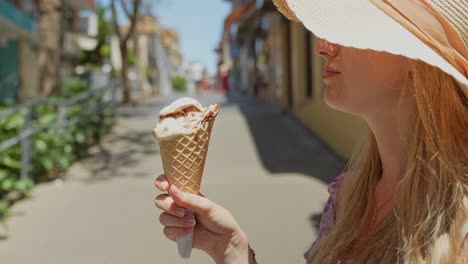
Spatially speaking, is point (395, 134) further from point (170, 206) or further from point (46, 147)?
point (46, 147)

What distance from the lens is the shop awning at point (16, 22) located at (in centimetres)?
1714

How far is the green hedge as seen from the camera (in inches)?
259

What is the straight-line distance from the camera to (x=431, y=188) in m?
1.30

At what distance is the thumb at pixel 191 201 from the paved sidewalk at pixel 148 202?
293 cm

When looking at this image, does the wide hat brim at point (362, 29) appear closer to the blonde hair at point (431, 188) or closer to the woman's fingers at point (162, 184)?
the blonde hair at point (431, 188)

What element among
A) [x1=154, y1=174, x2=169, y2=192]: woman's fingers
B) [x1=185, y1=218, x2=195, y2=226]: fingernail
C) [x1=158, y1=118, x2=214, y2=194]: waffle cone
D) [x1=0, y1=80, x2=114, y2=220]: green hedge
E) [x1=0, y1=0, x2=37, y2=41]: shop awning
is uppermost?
[x1=0, y1=0, x2=37, y2=41]: shop awning

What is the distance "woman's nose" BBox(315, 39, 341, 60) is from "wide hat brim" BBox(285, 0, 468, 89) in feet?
0.54

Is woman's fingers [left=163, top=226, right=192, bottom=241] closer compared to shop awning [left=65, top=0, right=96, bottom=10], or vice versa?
woman's fingers [left=163, top=226, right=192, bottom=241]

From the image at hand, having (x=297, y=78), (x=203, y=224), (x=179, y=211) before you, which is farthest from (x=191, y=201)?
(x=297, y=78)

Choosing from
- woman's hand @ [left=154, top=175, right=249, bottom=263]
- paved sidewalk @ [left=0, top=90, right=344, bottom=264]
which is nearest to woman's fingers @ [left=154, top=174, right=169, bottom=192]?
woman's hand @ [left=154, top=175, right=249, bottom=263]

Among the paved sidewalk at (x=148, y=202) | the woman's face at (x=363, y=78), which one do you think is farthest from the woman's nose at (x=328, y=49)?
the paved sidewalk at (x=148, y=202)

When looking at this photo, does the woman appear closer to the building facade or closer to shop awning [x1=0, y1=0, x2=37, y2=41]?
the building facade

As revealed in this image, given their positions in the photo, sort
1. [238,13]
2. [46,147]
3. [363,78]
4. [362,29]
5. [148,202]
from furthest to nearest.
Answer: [238,13]
[46,147]
[148,202]
[363,78]
[362,29]

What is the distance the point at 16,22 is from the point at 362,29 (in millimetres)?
19338
